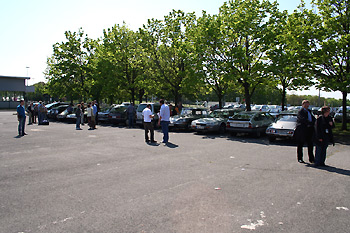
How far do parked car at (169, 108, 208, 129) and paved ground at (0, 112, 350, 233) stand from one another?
27.4 ft

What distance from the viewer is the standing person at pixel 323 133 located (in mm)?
7812

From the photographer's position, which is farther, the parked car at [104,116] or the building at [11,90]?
the building at [11,90]

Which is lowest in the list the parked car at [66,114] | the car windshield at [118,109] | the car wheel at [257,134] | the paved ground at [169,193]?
the paved ground at [169,193]

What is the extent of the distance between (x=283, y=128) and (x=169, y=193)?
29.4 ft

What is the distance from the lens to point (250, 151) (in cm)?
1065

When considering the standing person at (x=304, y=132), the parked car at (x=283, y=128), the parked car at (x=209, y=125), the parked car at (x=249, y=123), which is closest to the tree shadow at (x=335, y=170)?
the standing person at (x=304, y=132)

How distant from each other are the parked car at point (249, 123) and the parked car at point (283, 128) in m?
1.45

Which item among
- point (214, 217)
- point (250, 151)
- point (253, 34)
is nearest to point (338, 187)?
point (214, 217)

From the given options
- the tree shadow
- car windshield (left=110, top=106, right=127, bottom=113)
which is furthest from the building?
the tree shadow

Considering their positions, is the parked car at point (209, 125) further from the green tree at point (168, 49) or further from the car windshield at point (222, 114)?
the green tree at point (168, 49)

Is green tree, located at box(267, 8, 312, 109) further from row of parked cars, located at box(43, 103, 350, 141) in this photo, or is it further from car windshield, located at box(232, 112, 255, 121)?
car windshield, located at box(232, 112, 255, 121)

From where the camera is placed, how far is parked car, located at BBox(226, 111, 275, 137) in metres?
14.9

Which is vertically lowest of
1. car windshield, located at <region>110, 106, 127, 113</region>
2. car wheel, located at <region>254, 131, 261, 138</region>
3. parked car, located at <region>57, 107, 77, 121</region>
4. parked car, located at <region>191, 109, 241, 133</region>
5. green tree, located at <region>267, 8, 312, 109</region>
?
car wheel, located at <region>254, 131, 261, 138</region>

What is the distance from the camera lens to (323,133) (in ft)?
25.6
